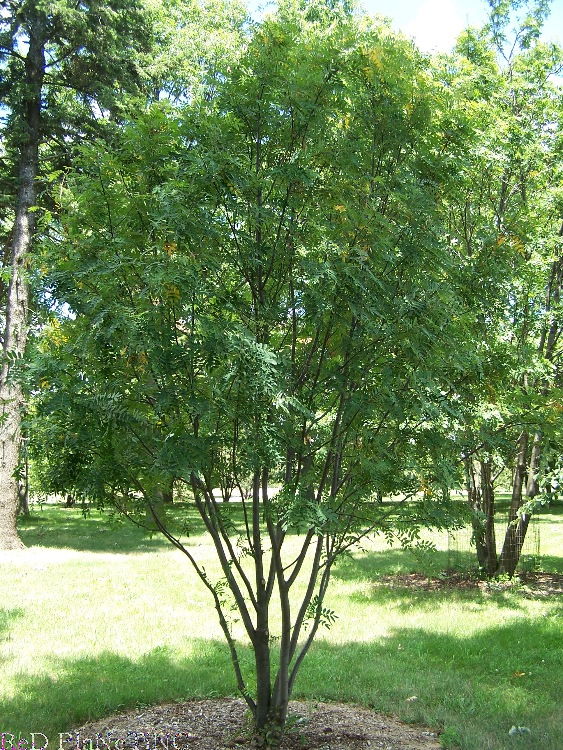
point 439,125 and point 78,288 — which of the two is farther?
Answer: point 439,125

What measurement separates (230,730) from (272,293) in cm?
270

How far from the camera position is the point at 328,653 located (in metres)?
6.25

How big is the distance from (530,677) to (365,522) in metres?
2.87

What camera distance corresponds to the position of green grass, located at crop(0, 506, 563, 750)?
4773 millimetres

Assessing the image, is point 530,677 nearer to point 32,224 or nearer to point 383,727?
point 383,727

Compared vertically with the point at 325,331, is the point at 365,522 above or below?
below

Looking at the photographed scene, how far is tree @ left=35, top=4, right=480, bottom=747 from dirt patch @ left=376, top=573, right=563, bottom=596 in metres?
6.12

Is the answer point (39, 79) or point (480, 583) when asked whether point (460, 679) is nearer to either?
point (480, 583)

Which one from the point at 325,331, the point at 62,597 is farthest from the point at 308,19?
the point at 325,331

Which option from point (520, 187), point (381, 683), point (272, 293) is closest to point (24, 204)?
point (520, 187)

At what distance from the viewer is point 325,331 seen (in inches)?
149

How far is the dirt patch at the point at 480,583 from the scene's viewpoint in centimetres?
932

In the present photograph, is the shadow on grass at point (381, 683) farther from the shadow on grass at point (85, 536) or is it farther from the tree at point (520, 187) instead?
the shadow on grass at point (85, 536)

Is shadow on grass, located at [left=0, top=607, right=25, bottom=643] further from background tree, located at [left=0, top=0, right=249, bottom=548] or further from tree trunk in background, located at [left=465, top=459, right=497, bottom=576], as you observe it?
tree trunk in background, located at [left=465, top=459, right=497, bottom=576]
